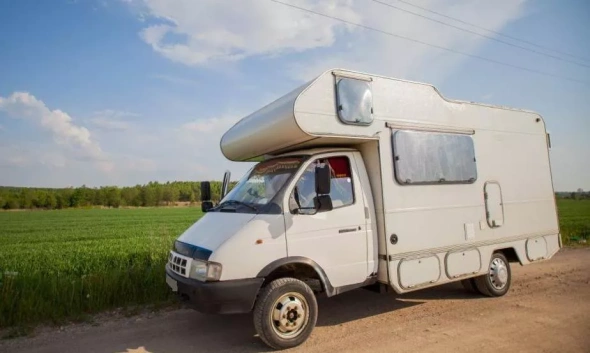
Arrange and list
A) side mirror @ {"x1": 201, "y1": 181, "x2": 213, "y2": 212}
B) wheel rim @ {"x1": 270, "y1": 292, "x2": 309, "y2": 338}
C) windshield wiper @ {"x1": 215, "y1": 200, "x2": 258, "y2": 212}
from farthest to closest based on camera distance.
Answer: side mirror @ {"x1": 201, "y1": 181, "x2": 213, "y2": 212} < windshield wiper @ {"x1": 215, "y1": 200, "x2": 258, "y2": 212} < wheel rim @ {"x1": 270, "y1": 292, "x2": 309, "y2": 338}

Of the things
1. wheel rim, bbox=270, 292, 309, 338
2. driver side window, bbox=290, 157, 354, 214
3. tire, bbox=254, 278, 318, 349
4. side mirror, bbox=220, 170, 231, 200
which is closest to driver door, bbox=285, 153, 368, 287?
driver side window, bbox=290, 157, 354, 214

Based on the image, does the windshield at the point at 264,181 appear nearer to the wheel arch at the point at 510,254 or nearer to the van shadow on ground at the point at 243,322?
the van shadow on ground at the point at 243,322

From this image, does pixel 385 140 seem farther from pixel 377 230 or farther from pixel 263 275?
pixel 263 275

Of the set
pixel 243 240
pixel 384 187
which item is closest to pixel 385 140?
pixel 384 187

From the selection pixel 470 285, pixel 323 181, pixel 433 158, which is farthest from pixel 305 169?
pixel 470 285

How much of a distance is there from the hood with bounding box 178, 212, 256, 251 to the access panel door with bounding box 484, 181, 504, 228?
13.7ft

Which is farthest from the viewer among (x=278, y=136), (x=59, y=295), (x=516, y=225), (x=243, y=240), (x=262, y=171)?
(x=516, y=225)

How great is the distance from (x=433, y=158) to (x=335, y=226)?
2.12 meters

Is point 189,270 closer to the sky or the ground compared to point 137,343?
closer to the sky

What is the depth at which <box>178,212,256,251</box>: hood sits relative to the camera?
410cm

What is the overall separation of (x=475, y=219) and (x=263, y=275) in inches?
149

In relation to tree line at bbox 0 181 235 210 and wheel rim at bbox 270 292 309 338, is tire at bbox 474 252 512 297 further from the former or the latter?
tree line at bbox 0 181 235 210

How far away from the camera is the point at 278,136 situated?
4824 mm

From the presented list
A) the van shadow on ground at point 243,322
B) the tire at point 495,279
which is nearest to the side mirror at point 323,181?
the van shadow on ground at point 243,322
